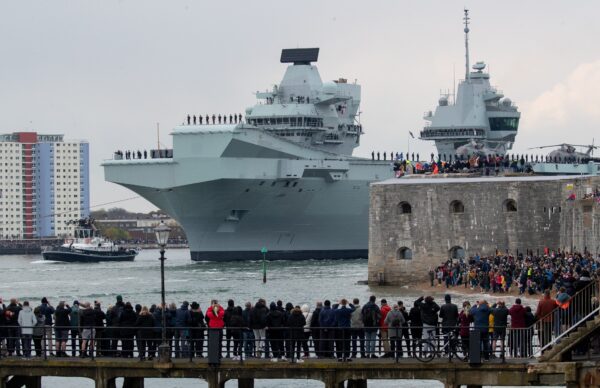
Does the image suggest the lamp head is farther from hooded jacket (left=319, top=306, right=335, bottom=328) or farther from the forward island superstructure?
the forward island superstructure

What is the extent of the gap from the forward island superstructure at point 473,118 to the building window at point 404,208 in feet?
174

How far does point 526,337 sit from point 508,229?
4118cm

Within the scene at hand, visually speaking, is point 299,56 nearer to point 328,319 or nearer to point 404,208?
point 404,208

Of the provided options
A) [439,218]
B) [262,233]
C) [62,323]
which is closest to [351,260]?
[262,233]

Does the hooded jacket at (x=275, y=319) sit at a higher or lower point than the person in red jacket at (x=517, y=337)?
higher

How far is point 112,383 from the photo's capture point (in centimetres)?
2816

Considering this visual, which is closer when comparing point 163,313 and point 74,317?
point 163,313

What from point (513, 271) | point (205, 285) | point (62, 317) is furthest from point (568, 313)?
point (205, 285)

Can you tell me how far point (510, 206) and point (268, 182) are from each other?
118 ft

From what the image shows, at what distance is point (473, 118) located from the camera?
12662 cm

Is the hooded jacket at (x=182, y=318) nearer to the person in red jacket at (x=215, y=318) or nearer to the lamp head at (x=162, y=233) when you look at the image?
the person in red jacket at (x=215, y=318)

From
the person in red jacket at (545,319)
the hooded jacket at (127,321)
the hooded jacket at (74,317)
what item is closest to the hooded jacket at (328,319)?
the hooded jacket at (127,321)

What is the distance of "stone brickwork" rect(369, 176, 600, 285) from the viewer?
219ft

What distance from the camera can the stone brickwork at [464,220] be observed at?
219ft
